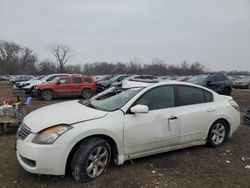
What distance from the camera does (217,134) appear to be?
4.91m

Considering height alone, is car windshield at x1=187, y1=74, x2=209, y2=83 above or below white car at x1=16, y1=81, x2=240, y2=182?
above

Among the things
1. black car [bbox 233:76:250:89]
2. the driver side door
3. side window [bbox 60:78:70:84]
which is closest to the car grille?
the driver side door

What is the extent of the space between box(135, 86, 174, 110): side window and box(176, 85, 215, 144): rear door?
0.18 m

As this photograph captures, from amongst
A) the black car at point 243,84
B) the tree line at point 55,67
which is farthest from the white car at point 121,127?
the tree line at point 55,67

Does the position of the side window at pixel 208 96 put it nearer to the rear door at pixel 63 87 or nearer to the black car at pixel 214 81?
the black car at pixel 214 81

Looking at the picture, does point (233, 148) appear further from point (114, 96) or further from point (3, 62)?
point (3, 62)

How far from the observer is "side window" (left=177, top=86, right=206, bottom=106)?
4.43 metres

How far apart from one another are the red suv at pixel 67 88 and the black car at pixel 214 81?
21.6ft

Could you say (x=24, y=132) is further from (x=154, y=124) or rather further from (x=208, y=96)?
(x=208, y=96)

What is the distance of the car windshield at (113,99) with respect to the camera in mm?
3893

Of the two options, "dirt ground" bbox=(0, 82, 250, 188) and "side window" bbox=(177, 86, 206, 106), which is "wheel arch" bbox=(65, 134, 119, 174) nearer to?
"dirt ground" bbox=(0, 82, 250, 188)

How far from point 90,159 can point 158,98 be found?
1673 mm

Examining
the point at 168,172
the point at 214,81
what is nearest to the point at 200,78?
the point at 214,81

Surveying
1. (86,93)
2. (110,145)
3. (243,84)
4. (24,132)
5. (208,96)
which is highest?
(208,96)
